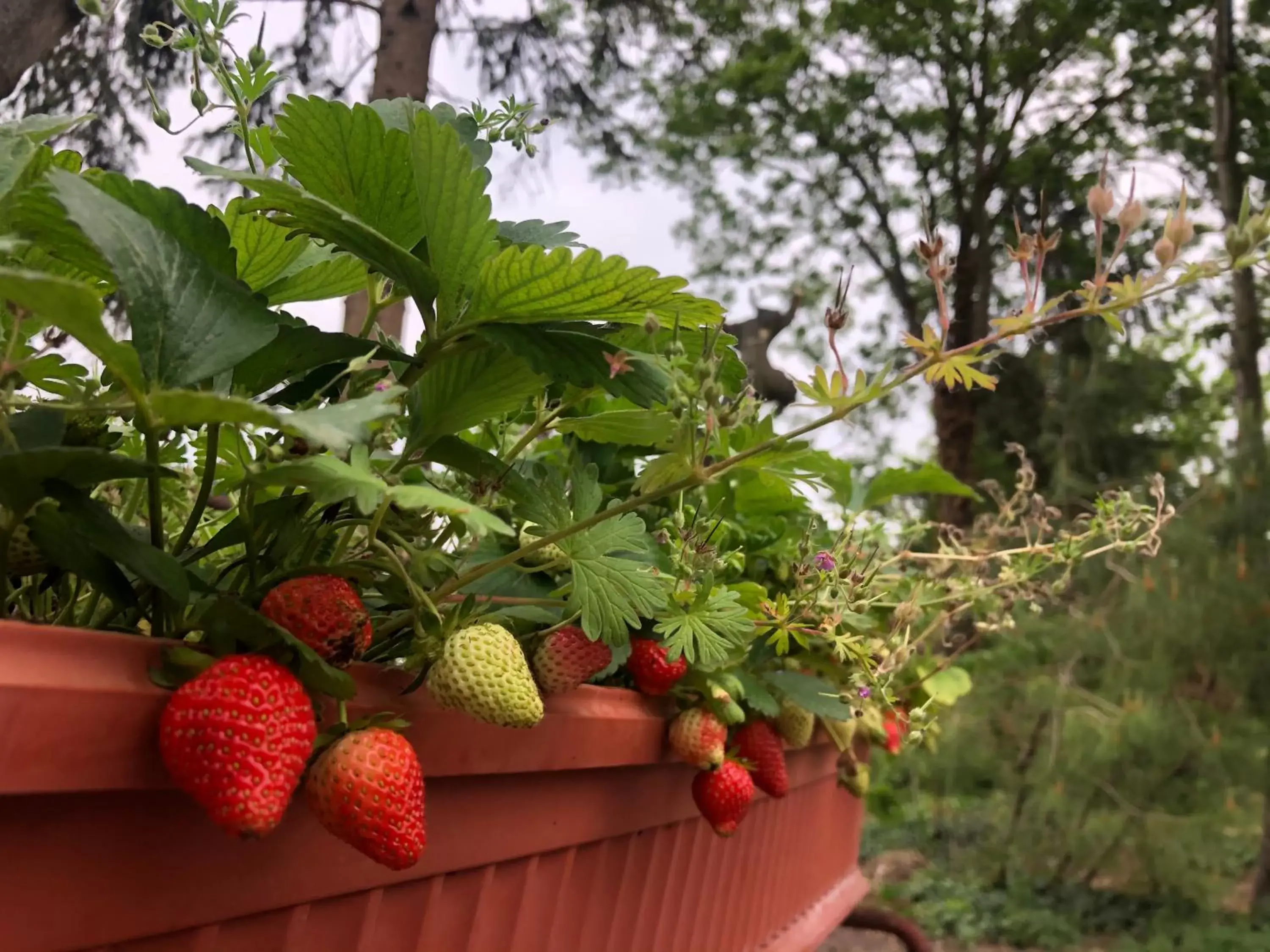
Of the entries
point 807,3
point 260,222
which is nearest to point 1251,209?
point 260,222

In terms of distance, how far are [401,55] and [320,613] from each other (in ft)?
5.63

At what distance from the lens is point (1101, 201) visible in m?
0.30

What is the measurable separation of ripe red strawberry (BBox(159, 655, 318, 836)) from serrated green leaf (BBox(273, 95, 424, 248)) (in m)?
0.15

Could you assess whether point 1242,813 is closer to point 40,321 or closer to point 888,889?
point 888,889

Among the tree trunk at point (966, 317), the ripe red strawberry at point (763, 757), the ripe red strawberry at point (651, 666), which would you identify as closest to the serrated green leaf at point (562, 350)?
the ripe red strawberry at point (651, 666)

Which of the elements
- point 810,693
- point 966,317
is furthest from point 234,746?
point 966,317

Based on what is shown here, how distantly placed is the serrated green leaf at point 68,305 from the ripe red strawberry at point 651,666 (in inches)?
13.2

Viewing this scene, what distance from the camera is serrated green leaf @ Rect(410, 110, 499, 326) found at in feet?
1.06

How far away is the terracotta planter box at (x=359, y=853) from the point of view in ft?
0.78

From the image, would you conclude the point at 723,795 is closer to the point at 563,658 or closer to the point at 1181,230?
the point at 563,658

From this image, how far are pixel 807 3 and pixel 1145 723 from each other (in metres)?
4.21

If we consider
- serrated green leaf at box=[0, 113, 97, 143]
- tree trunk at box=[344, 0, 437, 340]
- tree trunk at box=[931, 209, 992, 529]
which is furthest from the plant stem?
tree trunk at box=[931, 209, 992, 529]

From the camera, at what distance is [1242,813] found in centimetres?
288

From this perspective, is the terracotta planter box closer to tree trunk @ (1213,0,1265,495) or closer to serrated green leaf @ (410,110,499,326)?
serrated green leaf @ (410,110,499,326)
